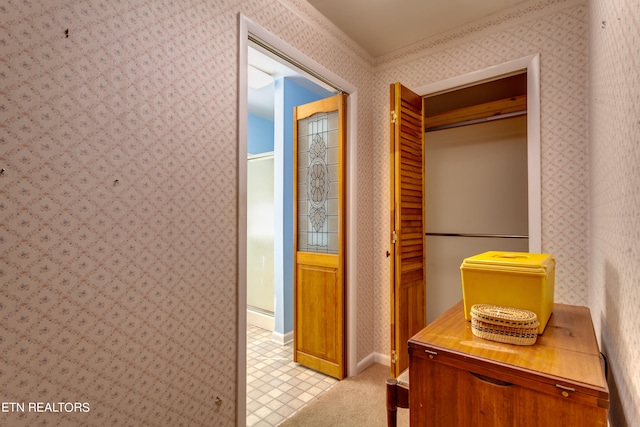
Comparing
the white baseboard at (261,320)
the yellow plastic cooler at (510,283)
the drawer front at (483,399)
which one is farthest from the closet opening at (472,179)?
the drawer front at (483,399)

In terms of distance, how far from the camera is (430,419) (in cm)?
88

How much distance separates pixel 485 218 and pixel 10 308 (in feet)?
10.3

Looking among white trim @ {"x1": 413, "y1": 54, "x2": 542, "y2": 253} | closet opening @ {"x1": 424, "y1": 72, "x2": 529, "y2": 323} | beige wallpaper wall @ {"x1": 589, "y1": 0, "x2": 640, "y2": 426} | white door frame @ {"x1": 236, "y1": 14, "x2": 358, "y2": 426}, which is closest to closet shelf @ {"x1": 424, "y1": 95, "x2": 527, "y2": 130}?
closet opening @ {"x1": 424, "y1": 72, "x2": 529, "y2": 323}

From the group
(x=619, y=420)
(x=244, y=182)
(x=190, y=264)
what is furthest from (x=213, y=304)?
(x=619, y=420)

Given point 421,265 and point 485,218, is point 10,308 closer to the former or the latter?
point 421,265

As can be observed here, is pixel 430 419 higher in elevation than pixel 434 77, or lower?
lower

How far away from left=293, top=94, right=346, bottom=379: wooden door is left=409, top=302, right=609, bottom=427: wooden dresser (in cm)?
147

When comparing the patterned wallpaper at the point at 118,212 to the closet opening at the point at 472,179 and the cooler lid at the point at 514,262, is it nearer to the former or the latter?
the cooler lid at the point at 514,262

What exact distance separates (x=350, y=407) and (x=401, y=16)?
2.63 meters

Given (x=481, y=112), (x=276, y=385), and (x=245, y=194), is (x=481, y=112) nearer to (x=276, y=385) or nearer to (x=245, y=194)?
(x=245, y=194)

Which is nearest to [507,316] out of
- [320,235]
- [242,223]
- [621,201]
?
[621,201]

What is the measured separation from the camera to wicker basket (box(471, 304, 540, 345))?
882mm

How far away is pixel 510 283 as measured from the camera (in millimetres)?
1001

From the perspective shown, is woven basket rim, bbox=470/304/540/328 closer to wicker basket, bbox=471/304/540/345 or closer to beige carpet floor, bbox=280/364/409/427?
wicker basket, bbox=471/304/540/345
